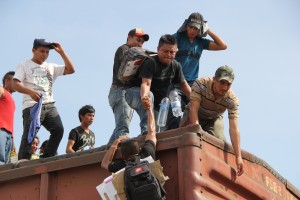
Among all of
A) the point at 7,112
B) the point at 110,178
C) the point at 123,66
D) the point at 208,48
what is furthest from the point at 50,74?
the point at 110,178

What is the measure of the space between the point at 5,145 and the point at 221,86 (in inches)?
106

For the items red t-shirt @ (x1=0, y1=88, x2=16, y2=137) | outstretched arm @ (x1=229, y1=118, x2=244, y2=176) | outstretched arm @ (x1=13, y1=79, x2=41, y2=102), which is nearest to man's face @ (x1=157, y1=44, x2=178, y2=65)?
outstretched arm @ (x1=229, y1=118, x2=244, y2=176)

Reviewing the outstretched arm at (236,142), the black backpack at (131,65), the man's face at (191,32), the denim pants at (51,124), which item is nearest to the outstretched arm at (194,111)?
the outstretched arm at (236,142)

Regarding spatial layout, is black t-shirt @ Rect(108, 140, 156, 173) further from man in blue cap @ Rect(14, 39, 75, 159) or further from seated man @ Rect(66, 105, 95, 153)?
seated man @ Rect(66, 105, 95, 153)

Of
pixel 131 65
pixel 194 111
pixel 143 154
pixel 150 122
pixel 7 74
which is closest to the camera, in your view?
pixel 143 154

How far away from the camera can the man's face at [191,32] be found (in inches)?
274

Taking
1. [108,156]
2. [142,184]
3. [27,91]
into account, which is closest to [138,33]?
[27,91]

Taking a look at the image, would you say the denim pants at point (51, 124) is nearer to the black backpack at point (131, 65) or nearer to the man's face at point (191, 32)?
the black backpack at point (131, 65)

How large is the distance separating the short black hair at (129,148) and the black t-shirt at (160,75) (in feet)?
3.66

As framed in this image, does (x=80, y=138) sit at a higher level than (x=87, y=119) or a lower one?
lower

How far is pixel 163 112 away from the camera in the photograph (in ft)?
19.1

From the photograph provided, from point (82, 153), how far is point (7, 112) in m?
2.07

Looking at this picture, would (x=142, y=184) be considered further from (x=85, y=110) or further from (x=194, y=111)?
(x=85, y=110)

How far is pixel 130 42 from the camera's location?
6.83 meters
